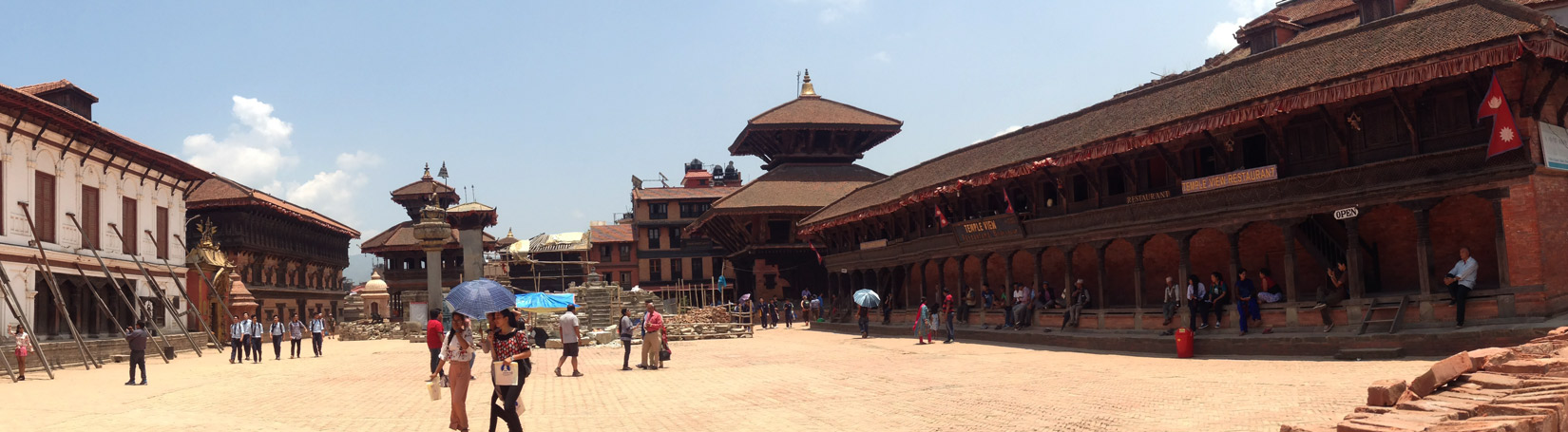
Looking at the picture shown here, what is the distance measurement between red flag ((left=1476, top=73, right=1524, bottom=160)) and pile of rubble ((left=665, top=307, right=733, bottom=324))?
31191 millimetres

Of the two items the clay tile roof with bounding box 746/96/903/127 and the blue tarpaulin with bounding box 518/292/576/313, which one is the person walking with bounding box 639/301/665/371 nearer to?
the blue tarpaulin with bounding box 518/292/576/313

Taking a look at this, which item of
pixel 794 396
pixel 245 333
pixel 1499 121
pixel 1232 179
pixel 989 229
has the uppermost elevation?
pixel 1499 121

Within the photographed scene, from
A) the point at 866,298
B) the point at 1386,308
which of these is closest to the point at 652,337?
the point at 866,298

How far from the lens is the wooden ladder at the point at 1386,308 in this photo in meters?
17.4

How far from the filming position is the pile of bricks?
24.4 feet

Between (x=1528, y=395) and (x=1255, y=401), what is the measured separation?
3968mm

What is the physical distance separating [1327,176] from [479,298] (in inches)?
588

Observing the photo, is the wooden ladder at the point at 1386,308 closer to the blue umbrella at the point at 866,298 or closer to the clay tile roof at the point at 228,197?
the blue umbrella at the point at 866,298

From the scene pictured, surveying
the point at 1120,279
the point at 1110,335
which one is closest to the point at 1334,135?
the point at 1110,335

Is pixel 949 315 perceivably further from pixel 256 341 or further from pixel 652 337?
pixel 256 341

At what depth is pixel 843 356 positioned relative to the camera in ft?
79.8

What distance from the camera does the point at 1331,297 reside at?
1909 cm

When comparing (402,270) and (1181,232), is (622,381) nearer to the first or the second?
(1181,232)

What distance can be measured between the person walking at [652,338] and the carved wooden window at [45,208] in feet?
58.8
